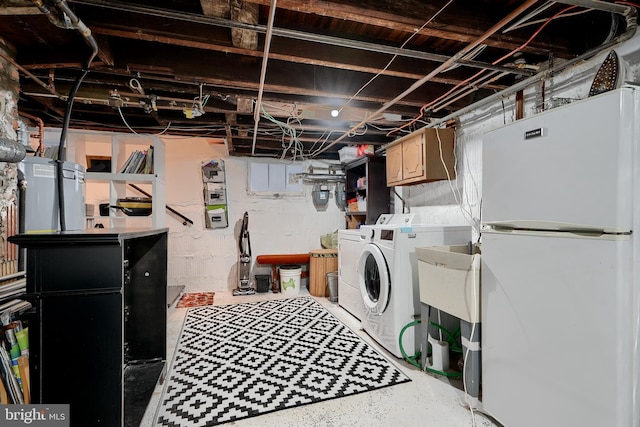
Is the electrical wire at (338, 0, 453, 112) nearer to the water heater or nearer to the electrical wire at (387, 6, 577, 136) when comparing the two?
the electrical wire at (387, 6, 577, 136)

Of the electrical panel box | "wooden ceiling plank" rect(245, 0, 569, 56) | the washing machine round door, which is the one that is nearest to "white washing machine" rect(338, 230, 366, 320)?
the washing machine round door

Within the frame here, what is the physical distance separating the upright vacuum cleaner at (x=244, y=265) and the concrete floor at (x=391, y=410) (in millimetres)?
2543

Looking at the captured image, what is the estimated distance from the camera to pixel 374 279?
2.85m

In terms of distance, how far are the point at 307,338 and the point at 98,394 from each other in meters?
1.87

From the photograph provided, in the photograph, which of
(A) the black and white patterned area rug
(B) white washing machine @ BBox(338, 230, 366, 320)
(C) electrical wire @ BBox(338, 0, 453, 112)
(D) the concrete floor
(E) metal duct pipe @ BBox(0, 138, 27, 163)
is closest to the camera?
(E) metal duct pipe @ BBox(0, 138, 27, 163)

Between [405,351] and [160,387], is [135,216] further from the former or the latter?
[405,351]

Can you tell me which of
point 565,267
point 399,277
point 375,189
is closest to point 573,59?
point 565,267

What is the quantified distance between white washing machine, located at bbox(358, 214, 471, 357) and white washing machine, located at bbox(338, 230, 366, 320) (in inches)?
18.0

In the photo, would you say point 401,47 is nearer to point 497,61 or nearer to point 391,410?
point 497,61

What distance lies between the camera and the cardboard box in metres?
1.77

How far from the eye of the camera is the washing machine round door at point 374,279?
2.53 m

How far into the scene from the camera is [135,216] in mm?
3252

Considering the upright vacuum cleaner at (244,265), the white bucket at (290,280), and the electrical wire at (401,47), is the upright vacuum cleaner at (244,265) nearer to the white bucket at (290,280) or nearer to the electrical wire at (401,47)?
the white bucket at (290,280)

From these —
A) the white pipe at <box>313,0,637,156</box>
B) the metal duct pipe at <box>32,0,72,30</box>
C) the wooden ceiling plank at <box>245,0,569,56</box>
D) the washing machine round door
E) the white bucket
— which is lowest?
the white bucket
